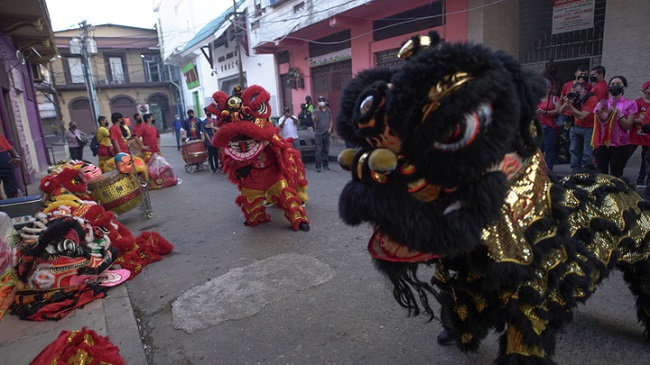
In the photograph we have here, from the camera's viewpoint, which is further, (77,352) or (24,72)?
(24,72)

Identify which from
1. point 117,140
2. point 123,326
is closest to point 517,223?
point 123,326

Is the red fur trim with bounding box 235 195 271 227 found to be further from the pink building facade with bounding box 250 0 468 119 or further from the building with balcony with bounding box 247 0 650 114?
the pink building facade with bounding box 250 0 468 119

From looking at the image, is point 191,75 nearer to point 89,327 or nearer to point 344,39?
point 344,39

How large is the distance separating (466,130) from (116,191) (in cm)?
546

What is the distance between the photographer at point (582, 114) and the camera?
552 cm

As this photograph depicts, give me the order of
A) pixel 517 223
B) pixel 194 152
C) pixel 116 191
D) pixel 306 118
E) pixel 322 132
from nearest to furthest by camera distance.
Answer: pixel 517 223 → pixel 116 191 → pixel 322 132 → pixel 194 152 → pixel 306 118

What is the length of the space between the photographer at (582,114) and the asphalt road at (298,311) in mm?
2991

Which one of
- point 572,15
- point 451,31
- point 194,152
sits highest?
point 451,31

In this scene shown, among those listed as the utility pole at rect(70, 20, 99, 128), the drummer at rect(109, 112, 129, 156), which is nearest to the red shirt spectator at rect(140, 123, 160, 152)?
the drummer at rect(109, 112, 129, 156)

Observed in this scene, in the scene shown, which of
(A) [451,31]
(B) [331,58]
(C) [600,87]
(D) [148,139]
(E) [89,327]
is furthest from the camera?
(B) [331,58]

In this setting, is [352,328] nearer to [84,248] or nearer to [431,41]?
[431,41]

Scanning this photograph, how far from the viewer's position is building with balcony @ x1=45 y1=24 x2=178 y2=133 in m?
29.0

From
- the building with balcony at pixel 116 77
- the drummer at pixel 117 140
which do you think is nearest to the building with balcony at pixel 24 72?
the drummer at pixel 117 140

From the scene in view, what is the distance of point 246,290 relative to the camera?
345 cm
